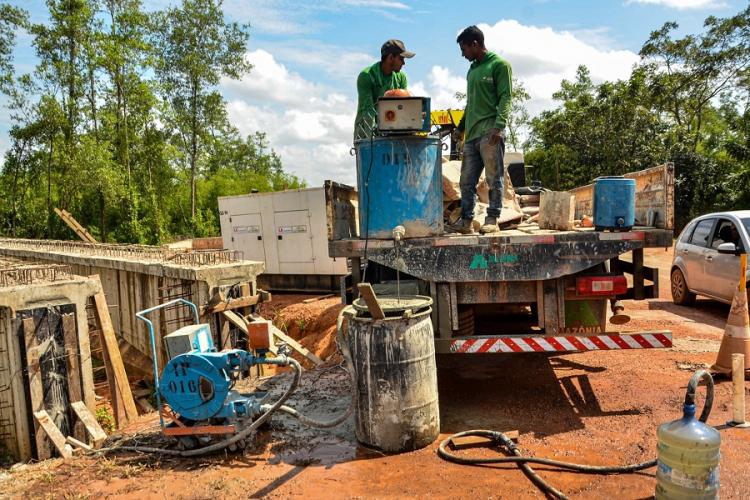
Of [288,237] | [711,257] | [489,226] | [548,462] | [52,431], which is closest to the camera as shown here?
[548,462]

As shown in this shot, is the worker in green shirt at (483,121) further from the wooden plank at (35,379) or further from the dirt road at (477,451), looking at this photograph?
the wooden plank at (35,379)

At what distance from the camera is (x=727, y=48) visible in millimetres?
21438

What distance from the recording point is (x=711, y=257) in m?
8.16

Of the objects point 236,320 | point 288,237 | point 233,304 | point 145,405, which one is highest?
point 288,237

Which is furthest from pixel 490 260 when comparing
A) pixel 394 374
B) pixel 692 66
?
pixel 692 66

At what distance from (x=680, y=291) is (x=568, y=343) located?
618 centimetres

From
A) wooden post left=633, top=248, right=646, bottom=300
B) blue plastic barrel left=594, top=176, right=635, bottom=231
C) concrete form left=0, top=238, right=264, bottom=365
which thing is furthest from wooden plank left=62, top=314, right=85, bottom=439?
wooden post left=633, top=248, right=646, bottom=300

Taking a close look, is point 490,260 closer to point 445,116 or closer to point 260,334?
point 260,334

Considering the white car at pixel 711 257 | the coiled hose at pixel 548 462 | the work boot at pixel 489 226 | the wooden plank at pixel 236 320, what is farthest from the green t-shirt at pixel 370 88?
the white car at pixel 711 257

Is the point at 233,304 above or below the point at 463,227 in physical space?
below

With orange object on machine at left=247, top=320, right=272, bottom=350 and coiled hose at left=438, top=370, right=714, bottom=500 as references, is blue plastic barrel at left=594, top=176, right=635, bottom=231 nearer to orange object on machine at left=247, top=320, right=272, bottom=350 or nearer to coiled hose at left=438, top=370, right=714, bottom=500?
coiled hose at left=438, top=370, right=714, bottom=500

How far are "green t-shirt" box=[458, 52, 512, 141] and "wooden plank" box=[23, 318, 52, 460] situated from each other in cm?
565

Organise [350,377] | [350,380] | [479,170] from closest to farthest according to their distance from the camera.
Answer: [350,377] < [350,380] < [479,170]

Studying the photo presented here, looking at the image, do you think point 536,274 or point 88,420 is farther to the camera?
point 88,420
